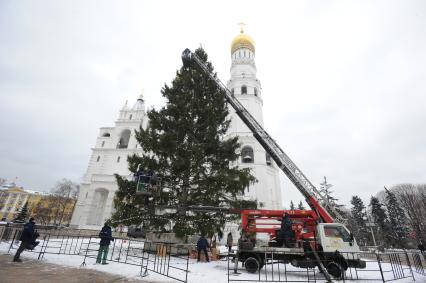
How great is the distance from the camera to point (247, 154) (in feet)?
106

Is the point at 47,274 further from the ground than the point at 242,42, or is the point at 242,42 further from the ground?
the point at 242,42

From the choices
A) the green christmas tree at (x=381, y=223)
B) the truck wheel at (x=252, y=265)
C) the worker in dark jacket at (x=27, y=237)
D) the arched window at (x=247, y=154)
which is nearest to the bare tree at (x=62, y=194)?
the arched window at (x=247, y=154)

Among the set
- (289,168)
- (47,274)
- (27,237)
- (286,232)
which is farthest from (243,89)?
(47,274)

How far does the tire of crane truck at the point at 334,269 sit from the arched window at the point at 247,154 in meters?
20.8

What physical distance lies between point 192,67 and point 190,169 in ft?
29.7

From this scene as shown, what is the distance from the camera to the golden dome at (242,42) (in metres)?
40.4

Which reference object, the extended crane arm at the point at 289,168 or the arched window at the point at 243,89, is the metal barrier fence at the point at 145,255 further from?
the arched window at the point at 243,89

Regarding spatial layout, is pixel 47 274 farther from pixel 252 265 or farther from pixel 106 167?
pixel 106 167

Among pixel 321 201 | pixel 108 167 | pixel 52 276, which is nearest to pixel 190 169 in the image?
pixel 321 201

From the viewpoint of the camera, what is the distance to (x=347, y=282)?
919 cm

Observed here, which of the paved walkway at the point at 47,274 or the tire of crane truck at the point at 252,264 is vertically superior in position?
the tire of crane truck at the point at 252,264

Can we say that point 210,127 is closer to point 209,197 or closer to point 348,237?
point 209,197

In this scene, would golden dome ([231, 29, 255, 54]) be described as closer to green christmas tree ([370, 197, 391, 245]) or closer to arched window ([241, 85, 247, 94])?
arched window ([241, 85, 247, 94])

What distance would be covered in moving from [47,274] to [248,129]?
28.5m
